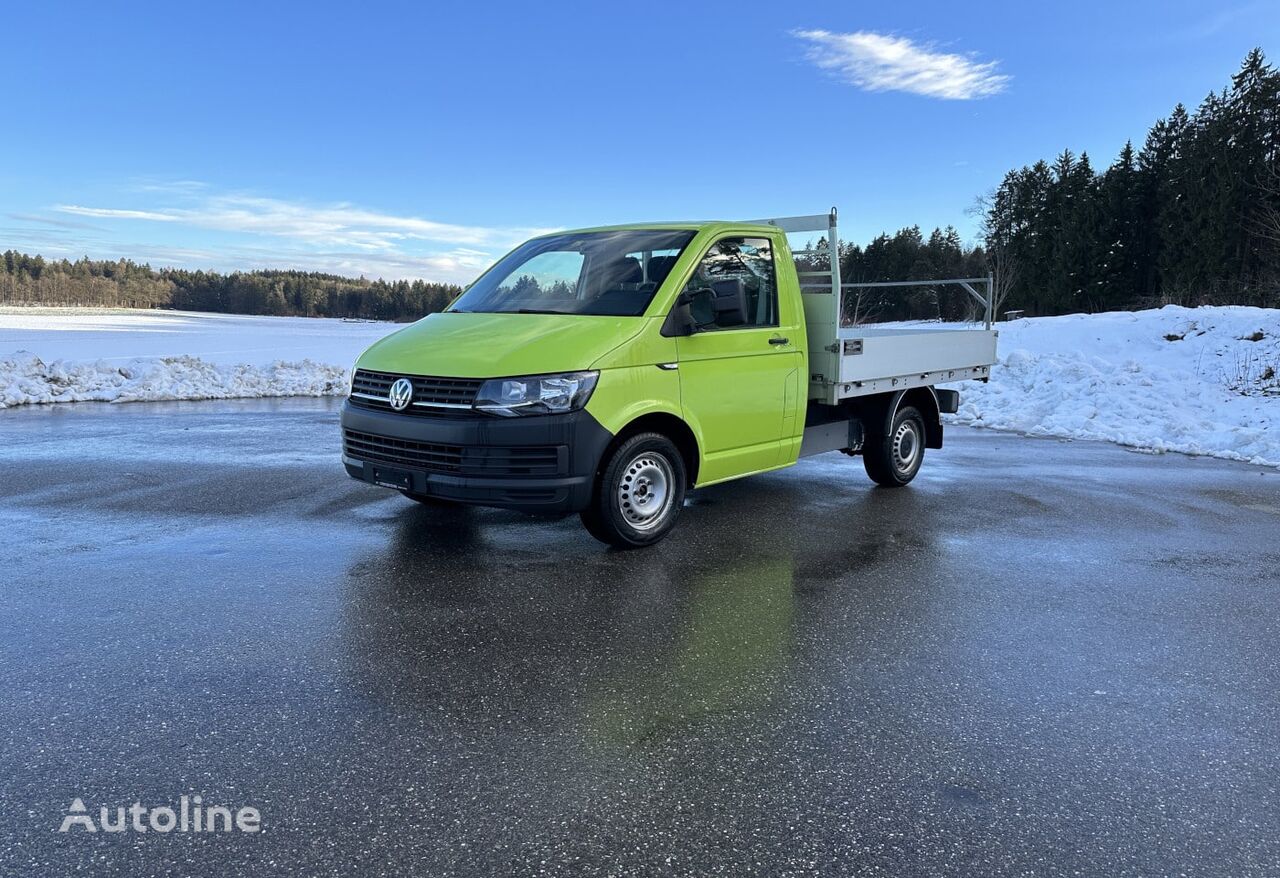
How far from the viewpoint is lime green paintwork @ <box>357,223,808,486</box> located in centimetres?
539

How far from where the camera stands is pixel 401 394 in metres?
5.57

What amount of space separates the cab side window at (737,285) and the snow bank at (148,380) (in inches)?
496

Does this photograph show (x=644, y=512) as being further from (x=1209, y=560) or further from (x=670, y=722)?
(x=1209, y=560)

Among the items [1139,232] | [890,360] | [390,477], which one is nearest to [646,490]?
[390,477]

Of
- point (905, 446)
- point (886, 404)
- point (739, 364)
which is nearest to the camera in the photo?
point (739, 364)

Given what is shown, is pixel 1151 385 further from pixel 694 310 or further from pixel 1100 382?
pixel 694 310

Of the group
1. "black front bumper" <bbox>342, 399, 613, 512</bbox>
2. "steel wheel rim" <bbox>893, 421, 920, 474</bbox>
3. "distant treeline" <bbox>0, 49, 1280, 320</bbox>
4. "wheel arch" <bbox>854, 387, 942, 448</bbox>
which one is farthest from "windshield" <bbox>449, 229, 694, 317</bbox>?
"distant treeline" <bbox>0, 49, 1280, 320</bbox>

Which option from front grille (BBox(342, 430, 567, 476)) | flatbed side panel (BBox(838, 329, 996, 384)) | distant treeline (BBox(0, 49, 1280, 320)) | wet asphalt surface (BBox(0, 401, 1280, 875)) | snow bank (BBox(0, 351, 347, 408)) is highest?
distant treeline (BBox(0, 49, 1280, 320))

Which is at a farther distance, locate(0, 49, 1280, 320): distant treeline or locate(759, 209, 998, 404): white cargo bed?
locate(0, 49, 1280, 320): distant treeline

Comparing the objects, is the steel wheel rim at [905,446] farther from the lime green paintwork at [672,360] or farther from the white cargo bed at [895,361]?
the lime green paintwork at [672,360]

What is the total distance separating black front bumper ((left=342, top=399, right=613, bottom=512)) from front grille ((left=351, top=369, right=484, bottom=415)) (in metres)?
0.07

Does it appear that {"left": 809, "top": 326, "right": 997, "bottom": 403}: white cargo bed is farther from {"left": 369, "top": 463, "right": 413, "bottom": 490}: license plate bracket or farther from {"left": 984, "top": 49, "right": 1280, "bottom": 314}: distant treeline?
{"left": 984, "top": 49, "right": 1280, "bottom": 314}: distant treeline

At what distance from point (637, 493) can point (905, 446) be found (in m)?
3.76

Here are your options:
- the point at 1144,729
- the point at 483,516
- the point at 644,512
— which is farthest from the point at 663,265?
the point at 1144,729
